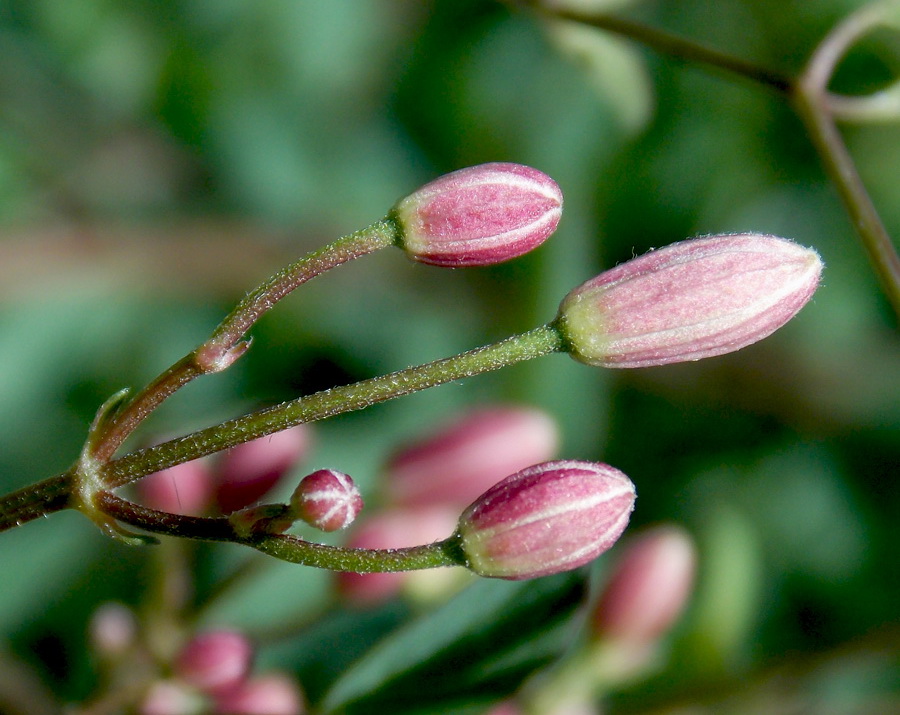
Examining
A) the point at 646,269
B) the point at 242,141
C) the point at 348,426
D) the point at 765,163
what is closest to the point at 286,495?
the point at 348,426

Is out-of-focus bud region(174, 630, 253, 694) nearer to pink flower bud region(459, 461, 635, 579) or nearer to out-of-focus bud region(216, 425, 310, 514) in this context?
out-of-focus bud region(216, 425, 310, 514)

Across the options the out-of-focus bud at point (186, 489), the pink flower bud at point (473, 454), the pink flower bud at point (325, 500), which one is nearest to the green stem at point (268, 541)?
the pink flower bud at point (325, 500)

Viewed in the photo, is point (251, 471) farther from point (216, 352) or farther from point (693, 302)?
point (693, 302)

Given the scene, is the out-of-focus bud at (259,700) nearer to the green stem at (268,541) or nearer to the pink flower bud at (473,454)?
the pink flower bud at (473,454)

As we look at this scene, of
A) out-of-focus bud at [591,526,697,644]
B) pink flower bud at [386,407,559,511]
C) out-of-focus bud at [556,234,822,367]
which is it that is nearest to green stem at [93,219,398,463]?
out-of-focus bud at [556,234,822,367]

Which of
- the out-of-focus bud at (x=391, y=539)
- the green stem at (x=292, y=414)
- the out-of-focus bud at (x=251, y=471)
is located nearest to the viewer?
the green stem at (x=292, y=414)

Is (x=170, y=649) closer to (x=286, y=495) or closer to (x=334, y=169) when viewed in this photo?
(x=286, y=495)
